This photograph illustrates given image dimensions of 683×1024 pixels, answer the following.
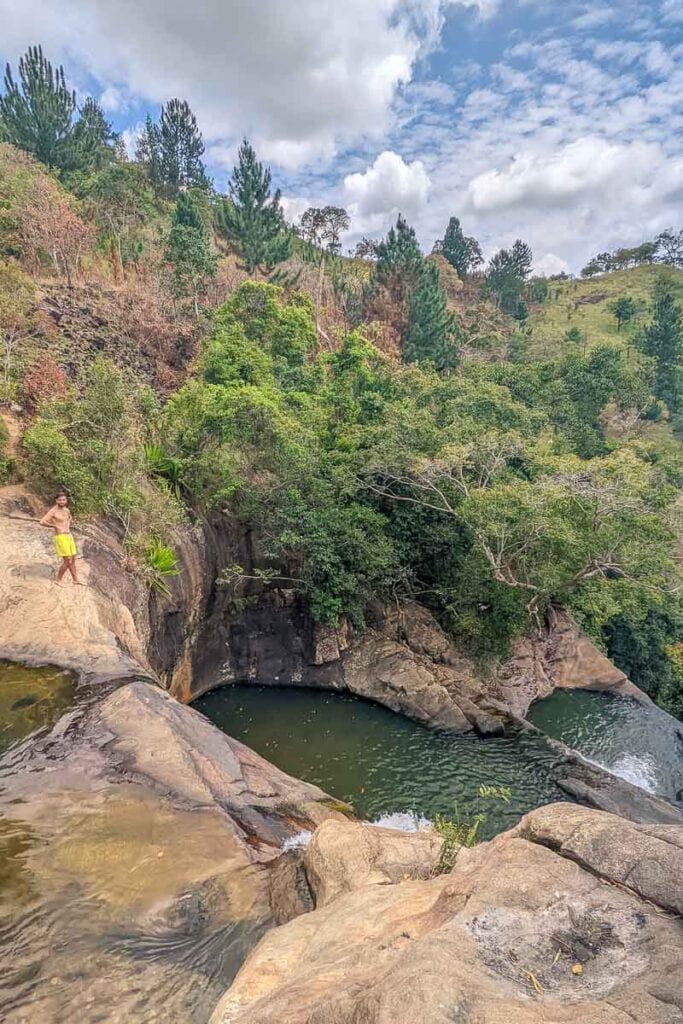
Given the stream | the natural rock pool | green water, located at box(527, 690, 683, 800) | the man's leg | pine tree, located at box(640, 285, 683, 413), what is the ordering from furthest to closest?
pine tree, located at box(640, 285, 683, 413) → green water, located at box(527, 690, 683, 800) → the natural rock pool → the man's leg → the stream

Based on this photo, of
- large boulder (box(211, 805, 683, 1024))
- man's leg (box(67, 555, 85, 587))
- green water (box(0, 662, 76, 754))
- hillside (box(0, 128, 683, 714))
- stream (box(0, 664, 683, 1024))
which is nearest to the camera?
large boulder (box(211, 805, 683, 1024))

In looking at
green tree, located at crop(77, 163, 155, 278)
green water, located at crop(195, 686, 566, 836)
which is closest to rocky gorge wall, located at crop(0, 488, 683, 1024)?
green water, located at crop(195, 686, 566, 836)

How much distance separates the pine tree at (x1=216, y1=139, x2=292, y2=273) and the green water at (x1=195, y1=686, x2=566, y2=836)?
2819 centimetres

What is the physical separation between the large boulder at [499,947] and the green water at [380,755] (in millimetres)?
7580

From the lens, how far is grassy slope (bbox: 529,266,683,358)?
59.8 metres

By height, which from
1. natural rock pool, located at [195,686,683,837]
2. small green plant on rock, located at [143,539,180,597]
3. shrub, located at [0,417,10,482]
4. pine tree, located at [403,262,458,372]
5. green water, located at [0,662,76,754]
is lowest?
natural rock pool, located at [195,686,683,837]

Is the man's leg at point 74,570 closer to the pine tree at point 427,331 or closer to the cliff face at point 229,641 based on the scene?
the cliff face at point 229,641

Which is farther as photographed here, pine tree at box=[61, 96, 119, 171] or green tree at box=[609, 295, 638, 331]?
green tree at box=[609, 295, 638, 331]

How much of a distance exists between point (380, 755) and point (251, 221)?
107ft

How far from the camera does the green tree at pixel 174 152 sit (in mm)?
46562

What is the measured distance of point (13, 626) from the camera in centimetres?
841

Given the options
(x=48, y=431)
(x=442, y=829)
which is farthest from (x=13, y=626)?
(x=442, y=829)

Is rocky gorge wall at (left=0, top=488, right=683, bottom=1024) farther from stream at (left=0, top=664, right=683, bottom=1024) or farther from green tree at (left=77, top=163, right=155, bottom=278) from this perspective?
green tree at (left=77, top=163, right=155, bottom=278)

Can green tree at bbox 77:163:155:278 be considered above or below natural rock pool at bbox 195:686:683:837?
above
